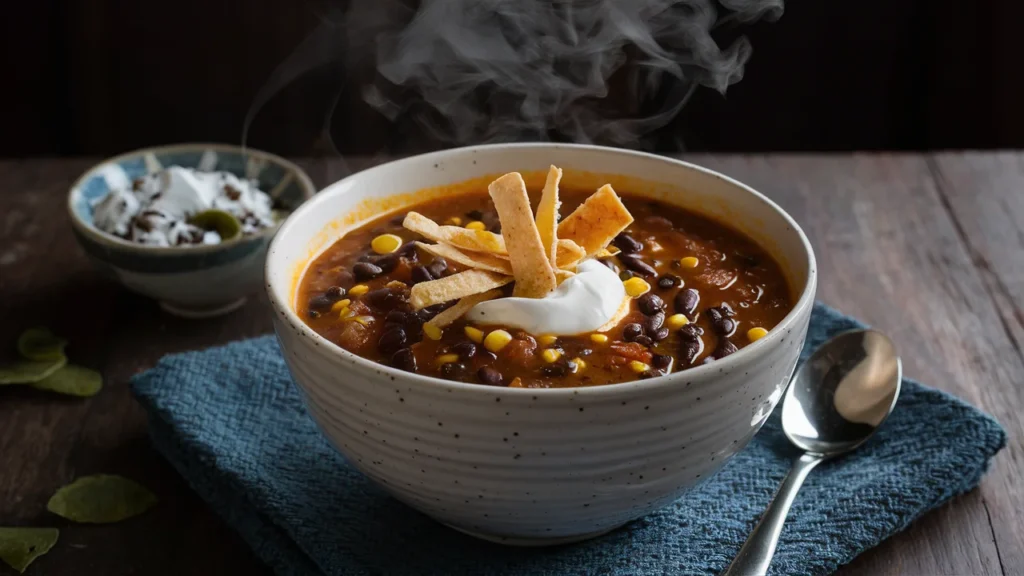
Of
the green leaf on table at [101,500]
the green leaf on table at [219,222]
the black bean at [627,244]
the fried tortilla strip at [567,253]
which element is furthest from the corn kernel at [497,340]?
the green leaf on table at [219,222]

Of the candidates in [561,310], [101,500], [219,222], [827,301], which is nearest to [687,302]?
[561,310]

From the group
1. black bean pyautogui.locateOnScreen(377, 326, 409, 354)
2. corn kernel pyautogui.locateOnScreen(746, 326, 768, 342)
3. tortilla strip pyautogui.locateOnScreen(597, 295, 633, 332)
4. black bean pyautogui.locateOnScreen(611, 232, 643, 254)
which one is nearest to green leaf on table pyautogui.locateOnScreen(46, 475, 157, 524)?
black bean pyautogui.locateOnScreen(377, 326, 409, 354)

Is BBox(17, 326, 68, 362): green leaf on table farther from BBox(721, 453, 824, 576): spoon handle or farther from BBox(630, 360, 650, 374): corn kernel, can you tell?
BBox(721, 453, 824, 576): spoon handle

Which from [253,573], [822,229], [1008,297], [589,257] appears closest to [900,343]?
[1008,297]

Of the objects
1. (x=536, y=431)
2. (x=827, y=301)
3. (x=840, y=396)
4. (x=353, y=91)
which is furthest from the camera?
(x=353, y=91)

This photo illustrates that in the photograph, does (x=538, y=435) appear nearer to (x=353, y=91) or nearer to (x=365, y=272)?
(x=365, y=272)

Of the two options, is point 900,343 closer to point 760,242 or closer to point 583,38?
point 760,242
